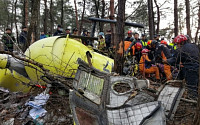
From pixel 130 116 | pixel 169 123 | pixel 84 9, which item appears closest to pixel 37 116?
pixel 130 116

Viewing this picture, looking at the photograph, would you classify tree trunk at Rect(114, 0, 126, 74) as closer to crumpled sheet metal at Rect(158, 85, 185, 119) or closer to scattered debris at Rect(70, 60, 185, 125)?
scattered debris at Rect(70, 60, 185, 125)

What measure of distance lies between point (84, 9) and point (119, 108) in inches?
622

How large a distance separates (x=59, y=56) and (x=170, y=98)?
238 cm

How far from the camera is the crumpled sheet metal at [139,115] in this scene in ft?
5.09

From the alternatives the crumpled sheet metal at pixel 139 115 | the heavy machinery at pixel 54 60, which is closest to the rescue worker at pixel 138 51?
→ the heavy machinery at pixel 54 60

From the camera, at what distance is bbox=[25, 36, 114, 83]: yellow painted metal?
3.60 metres

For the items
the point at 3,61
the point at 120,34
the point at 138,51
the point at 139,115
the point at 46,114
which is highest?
the point at 120,34

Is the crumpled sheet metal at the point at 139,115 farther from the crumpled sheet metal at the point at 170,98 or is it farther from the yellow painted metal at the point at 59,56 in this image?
the yellow painted metal at the point at 59,56

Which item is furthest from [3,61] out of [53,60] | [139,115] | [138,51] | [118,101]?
[138,51]

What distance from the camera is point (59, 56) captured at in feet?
11.9

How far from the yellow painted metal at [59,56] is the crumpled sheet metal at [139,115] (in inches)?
73.8

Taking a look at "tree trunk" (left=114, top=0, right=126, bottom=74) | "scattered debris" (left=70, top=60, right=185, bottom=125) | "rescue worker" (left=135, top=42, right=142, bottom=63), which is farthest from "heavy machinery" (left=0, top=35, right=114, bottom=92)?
"rescue worker" (left=135, top=42, right=142, bottom=63)

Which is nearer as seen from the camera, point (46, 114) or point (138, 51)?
point (46, 114)

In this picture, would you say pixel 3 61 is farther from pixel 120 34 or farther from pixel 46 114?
pixel 120 34
